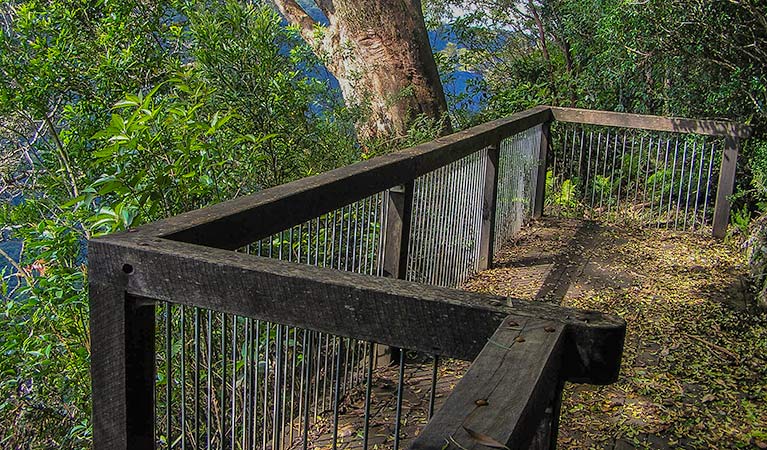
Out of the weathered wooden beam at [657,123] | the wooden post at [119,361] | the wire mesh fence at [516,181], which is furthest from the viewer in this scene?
the weathered wooden beam at [657,123]

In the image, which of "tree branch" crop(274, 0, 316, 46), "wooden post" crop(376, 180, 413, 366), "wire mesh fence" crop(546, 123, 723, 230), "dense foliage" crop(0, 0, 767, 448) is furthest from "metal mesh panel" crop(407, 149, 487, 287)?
"tree branch" crop(274, 0, 316, 46)

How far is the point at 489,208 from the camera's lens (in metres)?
5.71

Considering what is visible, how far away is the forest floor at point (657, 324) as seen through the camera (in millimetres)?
3602

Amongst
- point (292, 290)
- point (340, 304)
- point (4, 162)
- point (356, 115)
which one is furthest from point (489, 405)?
point (4, 162)

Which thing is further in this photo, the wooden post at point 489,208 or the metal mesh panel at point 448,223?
the wooden post at point 489,208

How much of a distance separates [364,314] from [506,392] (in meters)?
0.38

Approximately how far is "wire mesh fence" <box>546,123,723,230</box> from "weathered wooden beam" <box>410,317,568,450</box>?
6.03m

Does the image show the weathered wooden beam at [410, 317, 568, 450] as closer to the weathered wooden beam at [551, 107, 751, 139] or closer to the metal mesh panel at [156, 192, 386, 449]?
the metal mesh panel at [156, 192, 386, 449]

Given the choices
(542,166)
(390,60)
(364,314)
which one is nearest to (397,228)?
(364,314)

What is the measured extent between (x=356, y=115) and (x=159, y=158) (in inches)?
103

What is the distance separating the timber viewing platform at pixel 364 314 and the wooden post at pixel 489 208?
1cm

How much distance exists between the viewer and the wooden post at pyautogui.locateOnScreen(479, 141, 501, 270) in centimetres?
561

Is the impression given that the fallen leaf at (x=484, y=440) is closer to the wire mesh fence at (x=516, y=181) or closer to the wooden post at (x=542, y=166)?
the wire mesh fence at (x=516, y=181)

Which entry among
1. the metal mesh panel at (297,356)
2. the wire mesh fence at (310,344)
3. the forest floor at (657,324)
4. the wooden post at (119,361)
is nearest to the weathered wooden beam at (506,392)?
the wire mesh fence at (310,344)
